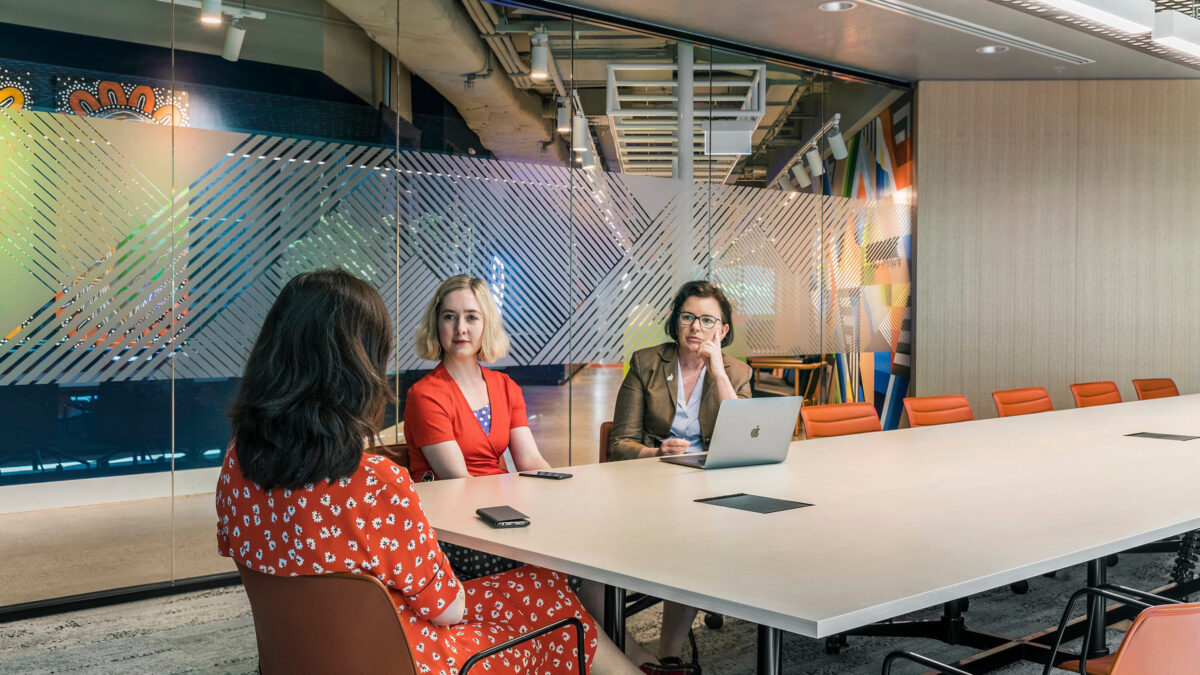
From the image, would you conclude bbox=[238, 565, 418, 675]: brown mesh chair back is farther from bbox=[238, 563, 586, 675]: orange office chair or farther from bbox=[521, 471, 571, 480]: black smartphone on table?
bbox=[521, 471, 571, 480]: black smartphone on table

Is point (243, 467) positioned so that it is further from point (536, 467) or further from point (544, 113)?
point (544, 113)

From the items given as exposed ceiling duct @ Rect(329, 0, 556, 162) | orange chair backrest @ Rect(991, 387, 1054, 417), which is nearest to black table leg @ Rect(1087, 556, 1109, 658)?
orange chair backrest @ Rect(991, 387, 1054, 417)

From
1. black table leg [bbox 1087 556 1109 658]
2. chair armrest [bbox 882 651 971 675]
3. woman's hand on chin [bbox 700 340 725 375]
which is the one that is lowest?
black table leg [bbox 1087 556 1109 658]

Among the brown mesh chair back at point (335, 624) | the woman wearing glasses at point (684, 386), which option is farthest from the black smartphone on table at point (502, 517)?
the woman wearing glasses at point (684, 386)

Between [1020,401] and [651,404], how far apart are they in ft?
8.88

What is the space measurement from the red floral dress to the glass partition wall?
1.20 m

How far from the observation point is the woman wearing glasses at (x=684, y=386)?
3643mm

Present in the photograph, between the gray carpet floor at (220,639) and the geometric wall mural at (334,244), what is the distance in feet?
3.38

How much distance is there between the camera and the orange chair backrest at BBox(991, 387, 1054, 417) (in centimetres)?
505

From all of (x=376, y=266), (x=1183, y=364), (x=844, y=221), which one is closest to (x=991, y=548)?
(x=376, y=266)

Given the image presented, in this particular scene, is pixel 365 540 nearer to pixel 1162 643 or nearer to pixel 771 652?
pixel 771 652

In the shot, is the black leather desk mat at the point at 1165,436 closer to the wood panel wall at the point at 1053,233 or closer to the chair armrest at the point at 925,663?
the chair armrest at the point at 925,663

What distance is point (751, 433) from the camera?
9.82ft

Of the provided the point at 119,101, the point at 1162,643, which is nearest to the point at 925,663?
the point at 1162,643
